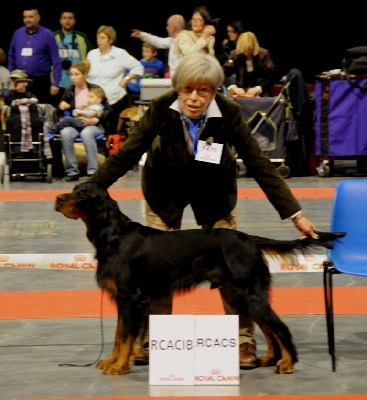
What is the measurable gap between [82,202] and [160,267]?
0.39 m

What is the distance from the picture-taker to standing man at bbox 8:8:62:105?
1169cm

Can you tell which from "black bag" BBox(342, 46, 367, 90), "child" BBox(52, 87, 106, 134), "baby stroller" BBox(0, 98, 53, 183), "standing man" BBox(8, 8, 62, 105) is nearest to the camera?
"black bag" BBox(342, 46, 367, 90)

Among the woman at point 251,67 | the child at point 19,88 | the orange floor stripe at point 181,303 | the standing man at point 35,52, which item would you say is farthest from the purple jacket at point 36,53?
the orange floor stripe at point 181,303

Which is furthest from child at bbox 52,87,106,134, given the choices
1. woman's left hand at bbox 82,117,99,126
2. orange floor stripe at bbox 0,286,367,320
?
orange floor stripe at bbox 0,286,367,320

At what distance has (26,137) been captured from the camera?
1051 cm

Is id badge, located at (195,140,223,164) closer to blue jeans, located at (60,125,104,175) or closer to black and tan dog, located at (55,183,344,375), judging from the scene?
black and tan dog, located at (55,183,344,375)

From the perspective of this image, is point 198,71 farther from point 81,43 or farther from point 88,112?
point 81,43

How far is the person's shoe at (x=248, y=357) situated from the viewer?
4.11 m

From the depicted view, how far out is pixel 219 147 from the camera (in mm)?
4164

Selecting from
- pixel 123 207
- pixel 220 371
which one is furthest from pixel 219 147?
pixel 123 207

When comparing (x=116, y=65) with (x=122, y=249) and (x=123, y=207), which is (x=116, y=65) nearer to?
(x=123, y=207)

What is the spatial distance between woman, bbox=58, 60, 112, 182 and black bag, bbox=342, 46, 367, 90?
249 cm

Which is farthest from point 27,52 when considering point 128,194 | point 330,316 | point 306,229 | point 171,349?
point 171,349

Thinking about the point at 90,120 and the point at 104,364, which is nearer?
the point at 104,364
